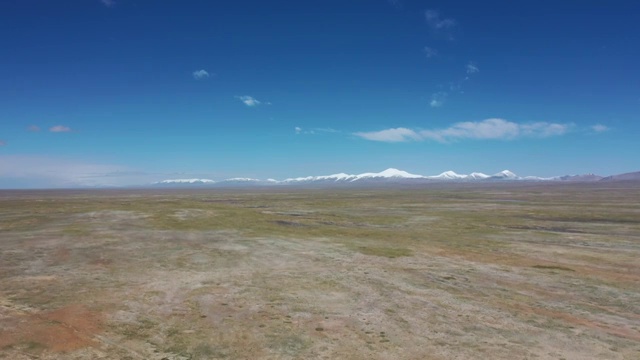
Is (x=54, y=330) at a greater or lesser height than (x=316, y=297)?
greater

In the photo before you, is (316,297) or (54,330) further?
(316,297)

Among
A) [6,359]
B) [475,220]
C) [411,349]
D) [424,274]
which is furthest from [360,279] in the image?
[475,220]

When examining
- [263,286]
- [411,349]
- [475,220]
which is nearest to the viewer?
[411,349]

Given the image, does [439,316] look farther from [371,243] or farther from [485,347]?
[371,243]

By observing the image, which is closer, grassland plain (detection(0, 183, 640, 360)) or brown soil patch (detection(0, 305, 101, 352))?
brown soil patch (detection(0, 305, 101, 352))

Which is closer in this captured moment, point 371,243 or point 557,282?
point 557,282
